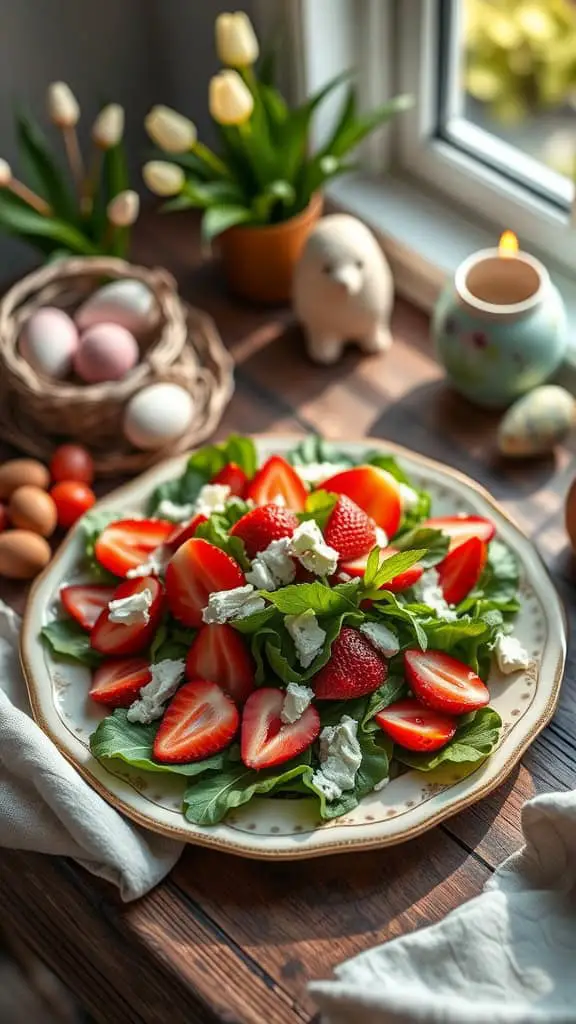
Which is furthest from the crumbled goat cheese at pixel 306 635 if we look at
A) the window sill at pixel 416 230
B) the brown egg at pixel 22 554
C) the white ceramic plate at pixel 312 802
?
the window sill at pixel 416 230

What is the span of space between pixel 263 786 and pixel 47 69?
0.86 m

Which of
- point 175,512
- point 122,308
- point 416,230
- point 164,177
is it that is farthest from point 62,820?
point 416,230

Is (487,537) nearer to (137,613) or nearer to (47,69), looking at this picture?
(137,613)

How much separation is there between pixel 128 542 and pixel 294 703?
0.22 m

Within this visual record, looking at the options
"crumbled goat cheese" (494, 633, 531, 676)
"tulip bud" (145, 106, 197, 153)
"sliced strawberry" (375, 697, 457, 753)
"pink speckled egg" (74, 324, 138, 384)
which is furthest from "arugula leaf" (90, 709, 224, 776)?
"tulip bud" (145, 106, 197, 153)

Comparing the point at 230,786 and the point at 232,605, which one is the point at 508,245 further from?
the point at 230,786

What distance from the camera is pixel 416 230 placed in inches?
53.1

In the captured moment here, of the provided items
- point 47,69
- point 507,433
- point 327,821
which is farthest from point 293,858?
point 47,69

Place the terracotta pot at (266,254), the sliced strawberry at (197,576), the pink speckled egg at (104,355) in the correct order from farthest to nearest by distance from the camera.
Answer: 1. the terracotta pot at (266,254)
2. the pink speckled egg at (104,355)
3. the sliced strawberry at (197,576)

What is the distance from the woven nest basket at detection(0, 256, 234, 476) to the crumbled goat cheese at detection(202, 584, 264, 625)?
29cm

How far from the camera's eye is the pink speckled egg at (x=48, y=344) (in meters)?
1.20

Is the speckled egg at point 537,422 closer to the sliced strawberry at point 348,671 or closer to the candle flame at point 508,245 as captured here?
the candle flame at point 508,245

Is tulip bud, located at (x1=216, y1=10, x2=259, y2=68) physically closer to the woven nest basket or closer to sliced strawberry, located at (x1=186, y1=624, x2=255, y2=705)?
the woven nest basket

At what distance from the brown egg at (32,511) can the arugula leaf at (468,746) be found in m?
0.39
